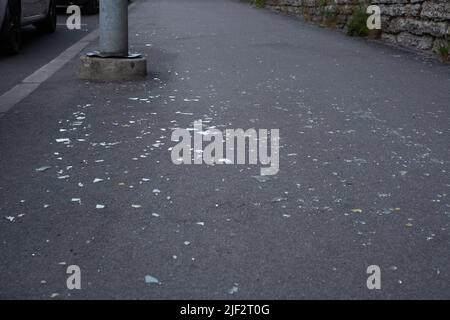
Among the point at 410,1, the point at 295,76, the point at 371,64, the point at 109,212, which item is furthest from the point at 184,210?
the point at 410,1

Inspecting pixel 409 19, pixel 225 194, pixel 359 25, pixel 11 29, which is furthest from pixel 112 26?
pixel 359 25

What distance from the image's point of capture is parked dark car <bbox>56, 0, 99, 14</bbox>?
Result: 16688 millimetres

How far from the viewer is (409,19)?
10.7 m

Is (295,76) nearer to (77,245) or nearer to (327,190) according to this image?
(327,190)

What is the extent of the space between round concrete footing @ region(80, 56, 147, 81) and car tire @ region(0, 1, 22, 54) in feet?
6.56

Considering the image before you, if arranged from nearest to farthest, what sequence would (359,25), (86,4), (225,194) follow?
(225,194), (359,25), (86,4)

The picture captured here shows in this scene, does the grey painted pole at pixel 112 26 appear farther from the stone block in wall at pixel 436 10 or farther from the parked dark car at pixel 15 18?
the stone block in wall at pixel 436 10

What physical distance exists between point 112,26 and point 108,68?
48cm

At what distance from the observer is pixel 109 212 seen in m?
3.39

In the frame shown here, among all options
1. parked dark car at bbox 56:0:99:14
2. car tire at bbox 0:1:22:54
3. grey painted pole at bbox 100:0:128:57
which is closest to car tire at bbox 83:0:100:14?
parked dark car at bbox 56:0:99:14

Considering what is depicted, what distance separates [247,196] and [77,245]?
1109mm

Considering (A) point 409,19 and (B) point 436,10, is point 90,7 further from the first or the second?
(B) point 436,10

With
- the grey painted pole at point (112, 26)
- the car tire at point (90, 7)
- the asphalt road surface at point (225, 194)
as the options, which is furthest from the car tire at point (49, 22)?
the car tire at point (90, 7)

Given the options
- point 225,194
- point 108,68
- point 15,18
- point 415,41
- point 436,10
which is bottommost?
point 225,194
